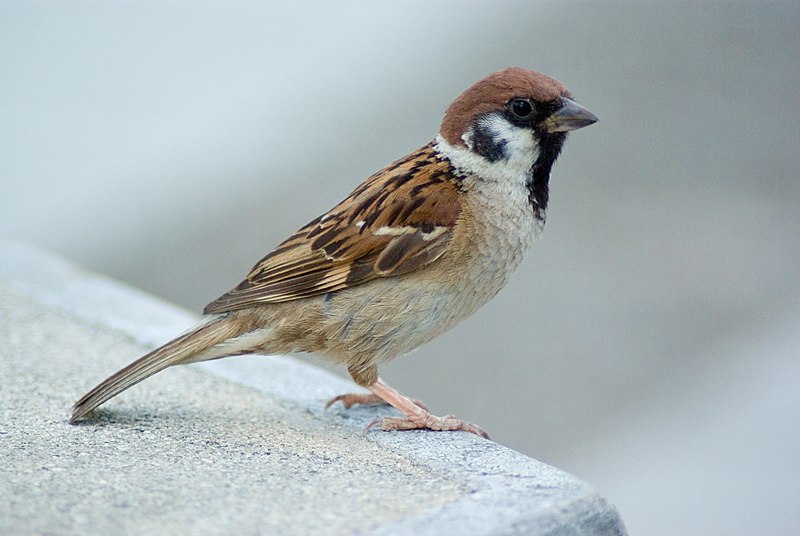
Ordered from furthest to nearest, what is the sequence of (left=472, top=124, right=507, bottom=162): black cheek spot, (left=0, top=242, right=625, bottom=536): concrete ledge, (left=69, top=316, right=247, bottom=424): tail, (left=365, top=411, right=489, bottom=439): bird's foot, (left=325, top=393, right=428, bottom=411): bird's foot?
1. (left=325, top=393, right=428, bottom=411): bird's foot
2. (left=472, top=124, right=507, bottom=162): black cheek spot
3. (left=365, top=411, right=489, bottom=439): bird's foot
4. (left=69, top=316, right=247, bottom=424): tail
5. (left=0, top=242, right=625, bottom=536): concrete ledge

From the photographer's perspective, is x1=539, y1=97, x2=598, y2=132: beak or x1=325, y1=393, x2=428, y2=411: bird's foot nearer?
x1=539, y1=97, x2=598, y2=132: beak

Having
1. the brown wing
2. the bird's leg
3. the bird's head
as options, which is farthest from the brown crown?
the bird's leg

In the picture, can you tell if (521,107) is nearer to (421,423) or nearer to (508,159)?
(508,159)

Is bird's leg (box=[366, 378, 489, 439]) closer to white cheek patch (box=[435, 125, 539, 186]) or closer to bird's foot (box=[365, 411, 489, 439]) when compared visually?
bird's foot (box=[365, 411, 489, 439])

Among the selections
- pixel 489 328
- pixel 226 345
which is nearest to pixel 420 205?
pixel 226 345

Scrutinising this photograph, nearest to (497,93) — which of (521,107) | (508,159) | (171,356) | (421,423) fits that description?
(521,107)

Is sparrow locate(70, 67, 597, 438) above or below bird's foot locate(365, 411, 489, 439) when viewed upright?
above
